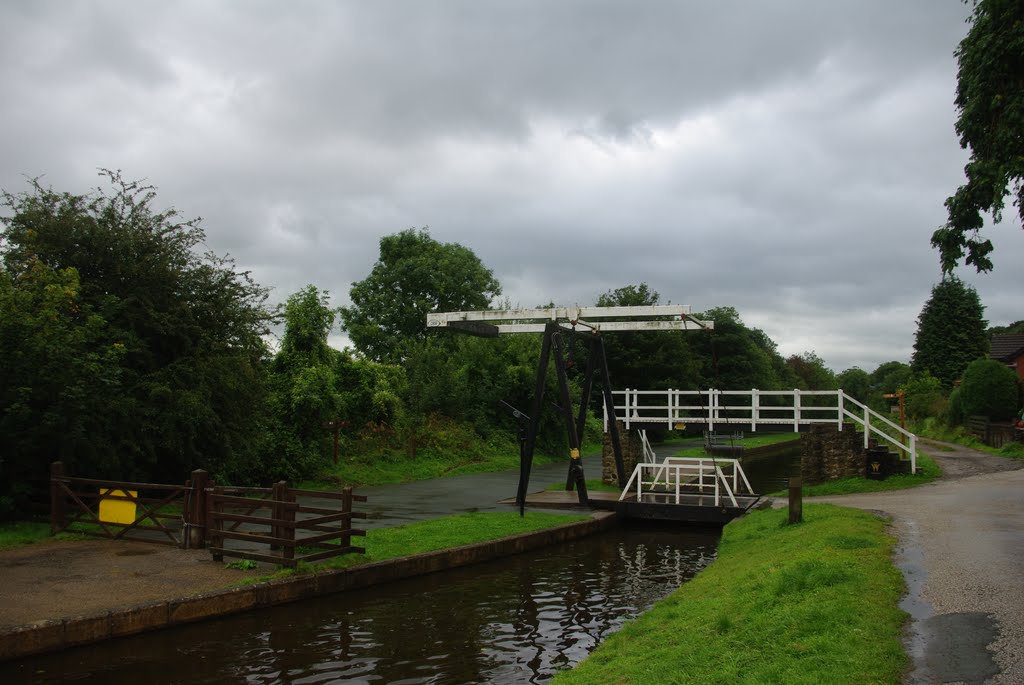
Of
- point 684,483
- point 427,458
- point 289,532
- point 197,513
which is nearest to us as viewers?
point 289,532

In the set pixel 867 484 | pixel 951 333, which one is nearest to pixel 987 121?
pixel 867 484

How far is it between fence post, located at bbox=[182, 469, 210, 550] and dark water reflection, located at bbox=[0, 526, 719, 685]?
2.86 metres

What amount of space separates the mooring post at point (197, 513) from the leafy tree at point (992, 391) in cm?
→ 3332

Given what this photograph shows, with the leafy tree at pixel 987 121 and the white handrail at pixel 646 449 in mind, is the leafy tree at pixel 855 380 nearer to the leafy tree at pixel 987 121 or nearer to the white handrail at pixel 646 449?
the white handrail at pixel 646 449

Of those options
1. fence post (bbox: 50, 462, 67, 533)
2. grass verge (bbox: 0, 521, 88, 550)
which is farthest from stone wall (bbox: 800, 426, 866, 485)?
fence post (bbox: 50, 462, 67, 533)

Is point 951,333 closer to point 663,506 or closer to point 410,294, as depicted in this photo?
point 410,294

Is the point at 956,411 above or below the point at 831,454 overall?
above

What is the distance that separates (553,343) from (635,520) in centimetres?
466

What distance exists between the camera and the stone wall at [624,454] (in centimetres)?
2333

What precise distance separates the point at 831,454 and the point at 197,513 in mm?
15903

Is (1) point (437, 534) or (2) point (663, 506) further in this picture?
(2) point (663, 506)

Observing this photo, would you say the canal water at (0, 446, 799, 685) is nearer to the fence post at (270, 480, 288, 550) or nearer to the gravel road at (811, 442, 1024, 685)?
the fence post at (270, 480, 288, 550)

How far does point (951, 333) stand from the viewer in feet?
227

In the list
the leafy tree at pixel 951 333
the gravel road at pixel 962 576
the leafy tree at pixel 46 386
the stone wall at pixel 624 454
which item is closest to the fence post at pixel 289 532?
the leafy tree at pixel 46 386
